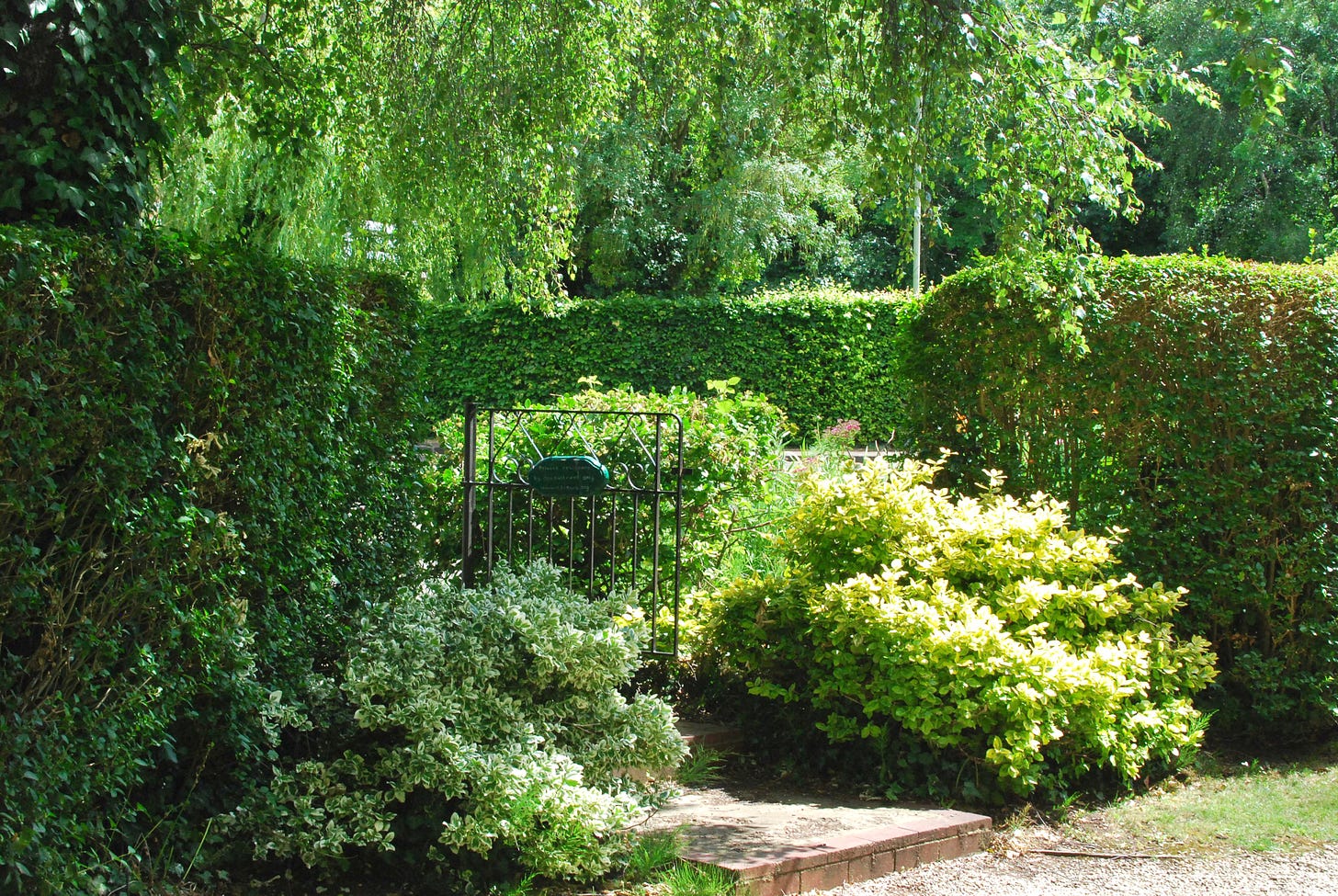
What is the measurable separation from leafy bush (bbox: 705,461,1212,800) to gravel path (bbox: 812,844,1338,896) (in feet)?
1.51

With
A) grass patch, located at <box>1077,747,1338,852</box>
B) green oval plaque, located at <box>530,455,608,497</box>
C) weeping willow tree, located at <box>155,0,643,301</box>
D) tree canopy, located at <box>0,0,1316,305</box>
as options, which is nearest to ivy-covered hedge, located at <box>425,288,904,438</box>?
tree canopy, located at <box>0,0,1316,305</box>

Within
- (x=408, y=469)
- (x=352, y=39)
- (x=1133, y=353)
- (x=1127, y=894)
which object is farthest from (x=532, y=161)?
(x=1127, y=894)

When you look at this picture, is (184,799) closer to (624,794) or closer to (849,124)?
(624,794)

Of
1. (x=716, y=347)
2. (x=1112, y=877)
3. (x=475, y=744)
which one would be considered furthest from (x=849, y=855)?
(x=716, y=347)

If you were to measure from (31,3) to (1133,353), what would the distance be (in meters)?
5.30

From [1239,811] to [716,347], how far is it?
1560cm

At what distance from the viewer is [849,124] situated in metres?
6.46

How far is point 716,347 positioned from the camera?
→ 20.3 meters

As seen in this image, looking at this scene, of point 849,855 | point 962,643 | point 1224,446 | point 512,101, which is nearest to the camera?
point 849,855

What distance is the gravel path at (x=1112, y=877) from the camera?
13.9 feet

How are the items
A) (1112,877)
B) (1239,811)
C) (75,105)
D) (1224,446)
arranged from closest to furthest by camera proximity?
(75,105) < (1112,877) < (1239,811) < (1224,446)

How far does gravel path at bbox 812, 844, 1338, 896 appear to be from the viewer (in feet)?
13.9

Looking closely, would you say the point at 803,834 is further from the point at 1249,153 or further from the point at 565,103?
the point at 1249,153

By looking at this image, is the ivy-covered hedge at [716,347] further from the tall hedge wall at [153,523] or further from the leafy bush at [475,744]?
the tall hedge wall at [153,523]
